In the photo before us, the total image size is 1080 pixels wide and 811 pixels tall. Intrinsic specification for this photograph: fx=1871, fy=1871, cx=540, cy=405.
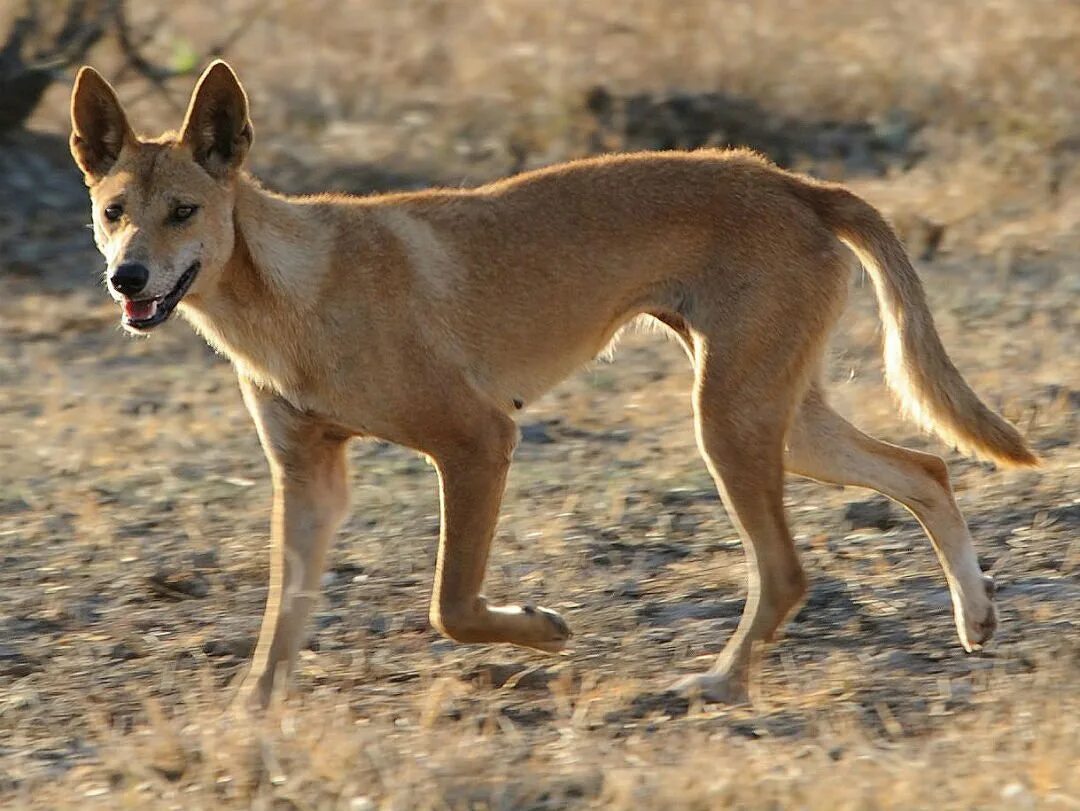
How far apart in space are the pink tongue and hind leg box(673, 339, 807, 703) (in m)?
1.47

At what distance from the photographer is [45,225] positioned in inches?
411

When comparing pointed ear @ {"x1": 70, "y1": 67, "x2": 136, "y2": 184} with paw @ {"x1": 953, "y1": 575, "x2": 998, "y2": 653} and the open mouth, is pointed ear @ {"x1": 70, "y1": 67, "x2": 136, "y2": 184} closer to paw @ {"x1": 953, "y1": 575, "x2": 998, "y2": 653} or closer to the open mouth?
the open mouth

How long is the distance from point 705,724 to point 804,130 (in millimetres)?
7237

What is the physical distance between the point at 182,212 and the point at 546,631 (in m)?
1.48

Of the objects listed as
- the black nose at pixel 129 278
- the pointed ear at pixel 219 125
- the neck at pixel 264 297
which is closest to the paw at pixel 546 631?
the neck at pixel 264 297

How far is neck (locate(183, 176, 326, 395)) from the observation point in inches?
197

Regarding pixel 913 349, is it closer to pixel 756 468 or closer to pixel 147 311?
pixel 756 468

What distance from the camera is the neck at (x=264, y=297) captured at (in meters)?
4.99

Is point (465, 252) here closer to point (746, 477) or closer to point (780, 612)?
point (746, 477)

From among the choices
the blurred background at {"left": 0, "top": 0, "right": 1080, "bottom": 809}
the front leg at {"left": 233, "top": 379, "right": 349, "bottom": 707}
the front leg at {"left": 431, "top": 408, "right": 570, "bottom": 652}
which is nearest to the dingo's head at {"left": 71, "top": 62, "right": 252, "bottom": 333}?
the front leg at {"left": 233, "top": 379, "right": 349, "bottom": 707}

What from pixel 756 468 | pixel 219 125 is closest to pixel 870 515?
pixel 756 468

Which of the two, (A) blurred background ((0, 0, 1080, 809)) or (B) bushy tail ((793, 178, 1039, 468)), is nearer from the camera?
(A) blurred background ((0, 0, 1080, 809))

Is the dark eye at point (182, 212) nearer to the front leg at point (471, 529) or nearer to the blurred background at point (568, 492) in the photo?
the front leg at point (471, 529)

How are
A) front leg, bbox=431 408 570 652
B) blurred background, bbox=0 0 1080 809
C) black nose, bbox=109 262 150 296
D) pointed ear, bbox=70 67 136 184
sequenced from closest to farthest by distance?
blurred background, bbox=0 0 1080 809 < black nose, bbox=109 262 150 296 < front leg, bbox=431 408 570 652 < pointed ear, bbox=70 67 136 184
